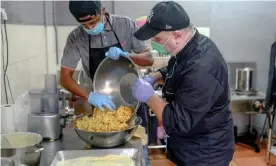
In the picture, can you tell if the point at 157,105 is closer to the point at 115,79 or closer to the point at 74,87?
the point at 115,79

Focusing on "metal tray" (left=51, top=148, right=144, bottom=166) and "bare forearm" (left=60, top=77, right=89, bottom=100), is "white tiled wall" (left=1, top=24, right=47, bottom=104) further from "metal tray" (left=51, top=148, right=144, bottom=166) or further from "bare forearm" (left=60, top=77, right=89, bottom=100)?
"metal tray" (left=51, top=148, right=144, bottom=166)

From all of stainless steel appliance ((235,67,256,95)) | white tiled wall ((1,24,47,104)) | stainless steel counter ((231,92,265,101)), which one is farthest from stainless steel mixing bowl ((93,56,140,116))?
stainless steel appliance ((235,67,256,95))

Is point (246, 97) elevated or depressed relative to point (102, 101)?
depressed

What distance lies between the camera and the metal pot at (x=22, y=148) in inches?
39.9

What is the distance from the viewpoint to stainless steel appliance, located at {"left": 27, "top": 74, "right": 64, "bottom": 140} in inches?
57.8

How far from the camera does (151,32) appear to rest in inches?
49.8

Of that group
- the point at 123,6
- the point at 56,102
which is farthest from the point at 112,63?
the point at 123,6

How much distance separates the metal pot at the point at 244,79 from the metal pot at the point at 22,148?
2.74m

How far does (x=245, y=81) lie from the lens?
349 centimetres

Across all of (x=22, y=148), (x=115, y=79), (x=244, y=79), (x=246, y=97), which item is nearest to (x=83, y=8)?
(x=115, y=79)

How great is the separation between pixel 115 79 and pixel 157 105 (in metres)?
0.39

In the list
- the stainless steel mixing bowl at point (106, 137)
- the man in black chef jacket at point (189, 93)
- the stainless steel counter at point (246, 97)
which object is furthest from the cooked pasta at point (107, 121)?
the stainless steel counter at point (246, 97)

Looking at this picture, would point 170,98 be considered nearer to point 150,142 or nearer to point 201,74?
point 201,74

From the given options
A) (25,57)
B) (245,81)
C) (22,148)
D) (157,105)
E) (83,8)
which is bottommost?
(245,81)
